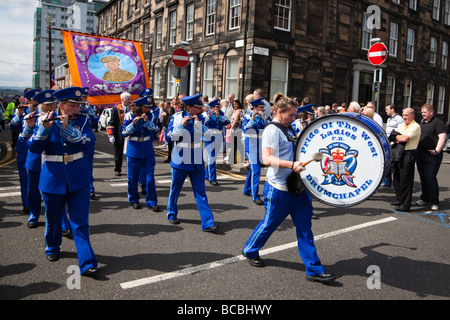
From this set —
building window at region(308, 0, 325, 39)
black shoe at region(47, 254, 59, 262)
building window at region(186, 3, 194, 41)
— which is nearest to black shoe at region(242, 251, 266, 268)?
black shoe at region(47, 254, 59, 262)

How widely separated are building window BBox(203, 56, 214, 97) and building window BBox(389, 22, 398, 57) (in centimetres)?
1227

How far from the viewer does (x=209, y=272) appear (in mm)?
3816

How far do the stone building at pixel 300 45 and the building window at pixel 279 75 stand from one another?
0.05 meters

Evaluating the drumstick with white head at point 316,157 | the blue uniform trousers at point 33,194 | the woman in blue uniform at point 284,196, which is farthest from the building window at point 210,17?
the drumstick with white head at point 316,157

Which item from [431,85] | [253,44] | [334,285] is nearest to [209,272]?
[334,285]

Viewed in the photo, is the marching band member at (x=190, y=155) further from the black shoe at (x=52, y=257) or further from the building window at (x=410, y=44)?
the building window at (x=410, y=44)

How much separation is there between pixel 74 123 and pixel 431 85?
98.5 ft

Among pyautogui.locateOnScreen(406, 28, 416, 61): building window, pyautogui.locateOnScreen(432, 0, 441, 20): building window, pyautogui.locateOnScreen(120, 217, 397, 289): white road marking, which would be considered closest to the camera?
pyautogui.locateOnScreen(120, 217, 397, 289): white road marking

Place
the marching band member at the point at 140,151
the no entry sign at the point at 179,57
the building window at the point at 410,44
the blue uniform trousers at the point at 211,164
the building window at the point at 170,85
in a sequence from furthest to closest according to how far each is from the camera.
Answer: the building window at the point at 410,44
the building window at the point at 170,85
the no entry sign at the point at 179,57
the blue uniform trousers at the point at 211,164
the marching band member at the point at 140,151

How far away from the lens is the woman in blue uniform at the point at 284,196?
3648 mm

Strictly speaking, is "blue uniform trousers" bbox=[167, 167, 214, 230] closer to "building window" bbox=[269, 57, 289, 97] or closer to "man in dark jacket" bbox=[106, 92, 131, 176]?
"man in dark jacket" bbox=[106, 92, 131, 176]

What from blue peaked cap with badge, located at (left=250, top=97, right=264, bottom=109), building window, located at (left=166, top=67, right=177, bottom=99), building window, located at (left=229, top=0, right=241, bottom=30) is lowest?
blue peaked cap with badge, located at (left=250, top=97, right=264, bottom=109)

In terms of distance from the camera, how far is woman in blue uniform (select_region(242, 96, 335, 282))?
3.65 metres

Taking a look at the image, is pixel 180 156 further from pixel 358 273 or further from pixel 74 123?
pixel 358 273
